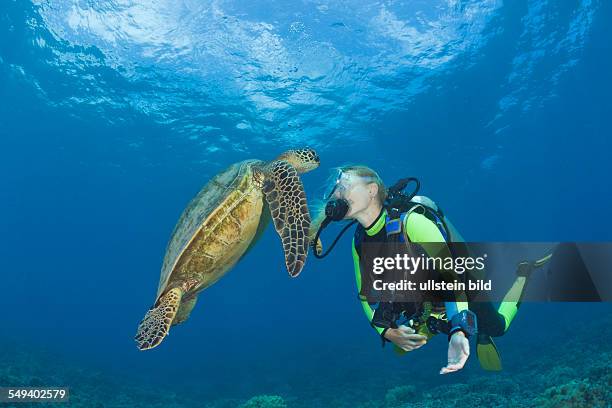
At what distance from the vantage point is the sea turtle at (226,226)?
4.42m

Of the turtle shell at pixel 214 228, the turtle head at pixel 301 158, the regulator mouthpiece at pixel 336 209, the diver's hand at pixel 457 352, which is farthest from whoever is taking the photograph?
the turtle head at pixel 301 158

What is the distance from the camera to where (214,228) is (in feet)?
16.1

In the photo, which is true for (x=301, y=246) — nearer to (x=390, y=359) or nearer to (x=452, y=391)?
(x=452, y=391)

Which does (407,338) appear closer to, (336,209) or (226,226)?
(336,209)

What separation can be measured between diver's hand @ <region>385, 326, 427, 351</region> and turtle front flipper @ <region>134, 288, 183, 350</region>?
2.74 meters

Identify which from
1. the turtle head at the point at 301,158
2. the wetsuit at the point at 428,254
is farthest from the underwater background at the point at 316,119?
the wetsuit at the point at 428,254

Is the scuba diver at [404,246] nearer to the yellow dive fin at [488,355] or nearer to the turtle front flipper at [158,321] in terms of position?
the yellow dive fin at [488,355]

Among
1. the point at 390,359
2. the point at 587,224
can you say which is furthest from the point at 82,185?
the point at 587,224

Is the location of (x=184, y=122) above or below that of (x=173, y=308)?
above

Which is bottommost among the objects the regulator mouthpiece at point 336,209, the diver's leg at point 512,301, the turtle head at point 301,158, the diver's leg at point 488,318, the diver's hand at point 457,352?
the diver's hand at point 457,352

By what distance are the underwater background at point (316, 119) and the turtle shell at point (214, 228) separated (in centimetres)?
97

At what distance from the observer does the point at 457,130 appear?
26.7 meters

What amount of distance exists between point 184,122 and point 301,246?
22.6 m

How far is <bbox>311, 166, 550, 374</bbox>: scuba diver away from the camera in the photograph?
3.21 meters
